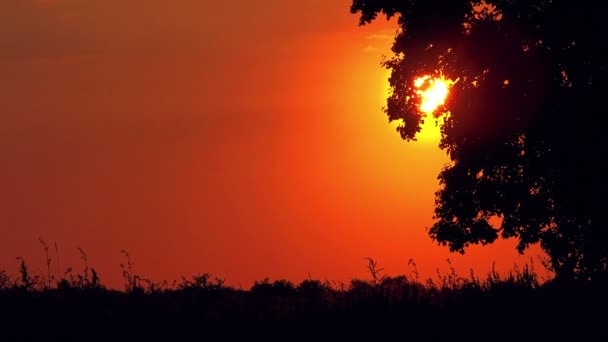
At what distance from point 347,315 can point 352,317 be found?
0.09 metres

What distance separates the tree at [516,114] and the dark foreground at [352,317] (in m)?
Answer: 9.36

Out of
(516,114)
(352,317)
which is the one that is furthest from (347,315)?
→ (516,114)

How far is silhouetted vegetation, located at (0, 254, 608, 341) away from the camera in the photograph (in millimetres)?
11148

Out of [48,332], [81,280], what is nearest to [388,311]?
[48,332]

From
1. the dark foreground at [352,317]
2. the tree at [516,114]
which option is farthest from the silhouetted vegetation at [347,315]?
the tree at [516,114]

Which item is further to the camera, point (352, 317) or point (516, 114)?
point (516, 114)

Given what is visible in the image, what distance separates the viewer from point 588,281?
1336 centimetres

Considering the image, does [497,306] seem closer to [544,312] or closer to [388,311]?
[544,312]

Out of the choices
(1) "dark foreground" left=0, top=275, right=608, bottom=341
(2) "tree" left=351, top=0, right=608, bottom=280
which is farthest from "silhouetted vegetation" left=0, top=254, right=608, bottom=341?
(2) "tree" left=351, top=0, right=608, bottom=280

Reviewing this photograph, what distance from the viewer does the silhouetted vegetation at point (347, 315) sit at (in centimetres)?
1115

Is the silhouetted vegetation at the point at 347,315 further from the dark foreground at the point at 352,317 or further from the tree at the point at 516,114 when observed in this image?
the tree at the point at 516,114

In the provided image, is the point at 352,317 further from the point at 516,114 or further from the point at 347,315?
the point at 516,114

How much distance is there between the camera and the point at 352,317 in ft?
37.9

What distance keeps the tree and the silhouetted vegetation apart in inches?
359
